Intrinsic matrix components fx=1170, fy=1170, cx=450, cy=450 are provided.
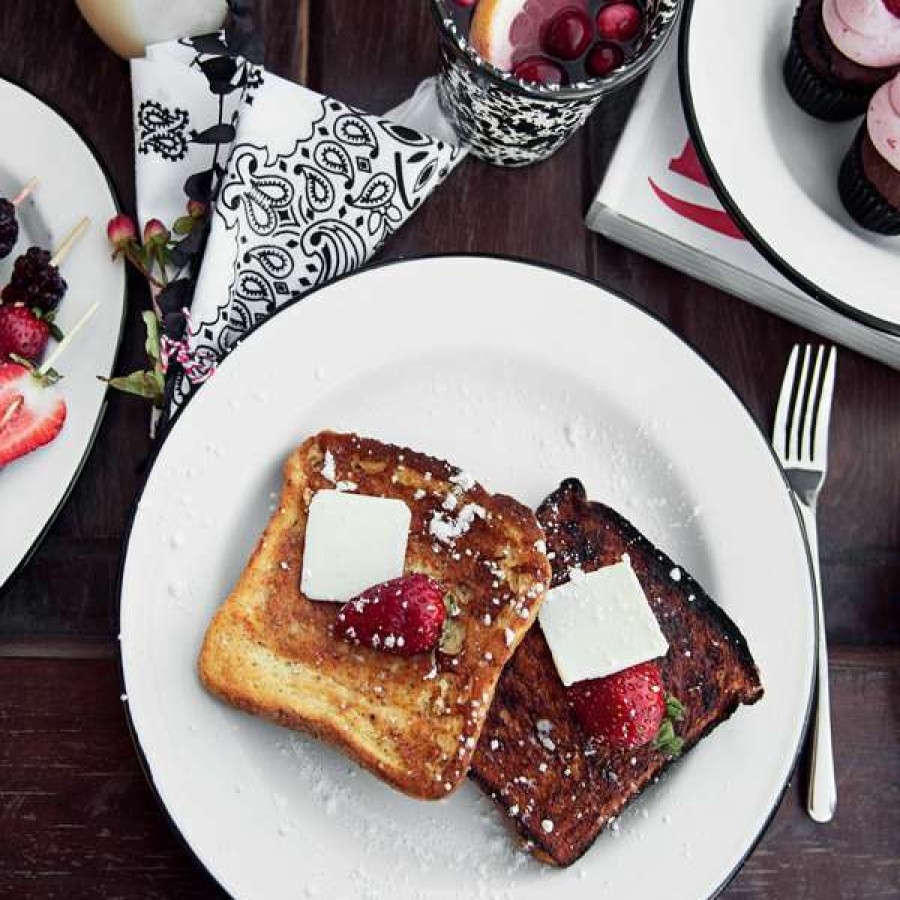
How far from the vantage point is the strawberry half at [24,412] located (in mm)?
1584

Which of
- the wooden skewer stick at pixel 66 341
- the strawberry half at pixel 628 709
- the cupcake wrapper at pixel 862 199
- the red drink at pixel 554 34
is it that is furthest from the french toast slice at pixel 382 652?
the cupcake wrapper at pixel 862 199

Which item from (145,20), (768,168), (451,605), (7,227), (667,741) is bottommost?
(667,741)

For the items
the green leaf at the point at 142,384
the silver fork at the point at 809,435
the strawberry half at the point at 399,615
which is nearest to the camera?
the strawberry half at the point at 399,615

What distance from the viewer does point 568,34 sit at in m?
1.59

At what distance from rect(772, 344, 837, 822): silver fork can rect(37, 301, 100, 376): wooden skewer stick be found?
1.02 metres

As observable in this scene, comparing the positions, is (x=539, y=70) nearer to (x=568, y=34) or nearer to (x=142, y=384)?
(x=568, y=34)

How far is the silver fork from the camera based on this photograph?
1725 mm

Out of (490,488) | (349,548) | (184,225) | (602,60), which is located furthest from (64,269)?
(602,60)

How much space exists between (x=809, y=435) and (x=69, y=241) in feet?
3.70

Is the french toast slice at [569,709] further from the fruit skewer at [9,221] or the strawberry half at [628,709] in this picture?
the fruit skewer at [9,221]

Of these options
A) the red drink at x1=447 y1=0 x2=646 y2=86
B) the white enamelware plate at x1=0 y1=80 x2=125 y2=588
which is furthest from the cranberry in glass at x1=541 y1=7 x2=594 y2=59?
the white enamelware plate at x1=0 y1=80 x2=125 y2=588

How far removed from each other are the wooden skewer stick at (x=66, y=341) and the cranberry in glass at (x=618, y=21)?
2.66ft

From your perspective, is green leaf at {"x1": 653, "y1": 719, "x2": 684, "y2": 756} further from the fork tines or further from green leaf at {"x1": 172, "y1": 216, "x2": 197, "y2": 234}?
green leaf at {"x1": 172, "y1": 216, "x2": 197, "y2": 234}

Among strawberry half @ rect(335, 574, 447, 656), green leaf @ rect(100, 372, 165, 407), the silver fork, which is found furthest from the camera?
the silver fork
